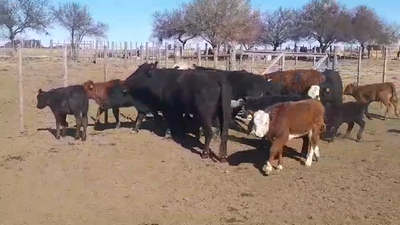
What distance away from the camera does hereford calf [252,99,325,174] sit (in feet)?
30.1

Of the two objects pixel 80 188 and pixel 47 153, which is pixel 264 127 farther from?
pixel 47 153

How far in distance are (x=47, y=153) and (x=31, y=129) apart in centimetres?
261

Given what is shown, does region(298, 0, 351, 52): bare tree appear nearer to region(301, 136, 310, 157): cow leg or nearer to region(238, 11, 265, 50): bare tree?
region(238, 11, 265, 50): bare tree

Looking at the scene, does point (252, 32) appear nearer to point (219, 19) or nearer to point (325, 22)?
point (219, 19)

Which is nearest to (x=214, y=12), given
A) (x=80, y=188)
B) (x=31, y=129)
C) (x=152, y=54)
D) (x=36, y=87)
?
(x=152, y=54)

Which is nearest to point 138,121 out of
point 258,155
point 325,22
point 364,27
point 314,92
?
point 258,155

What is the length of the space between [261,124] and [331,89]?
578cm

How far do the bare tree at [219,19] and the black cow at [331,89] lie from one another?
127 feet

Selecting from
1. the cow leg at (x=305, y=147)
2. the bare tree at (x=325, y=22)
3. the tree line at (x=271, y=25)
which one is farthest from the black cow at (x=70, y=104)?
the bare tree at (x=325, y=22)

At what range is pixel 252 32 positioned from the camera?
56.3m

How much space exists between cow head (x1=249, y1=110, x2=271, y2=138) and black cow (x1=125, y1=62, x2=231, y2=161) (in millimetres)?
1082

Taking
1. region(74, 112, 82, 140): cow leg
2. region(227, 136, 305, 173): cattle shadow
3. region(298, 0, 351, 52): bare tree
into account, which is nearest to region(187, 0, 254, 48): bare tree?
region(298, 0, 351, 52): bare tree

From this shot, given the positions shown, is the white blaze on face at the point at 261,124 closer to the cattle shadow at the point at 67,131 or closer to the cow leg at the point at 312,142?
the cow leg at the point at 312,142

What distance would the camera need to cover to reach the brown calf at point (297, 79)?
14.1 metres
